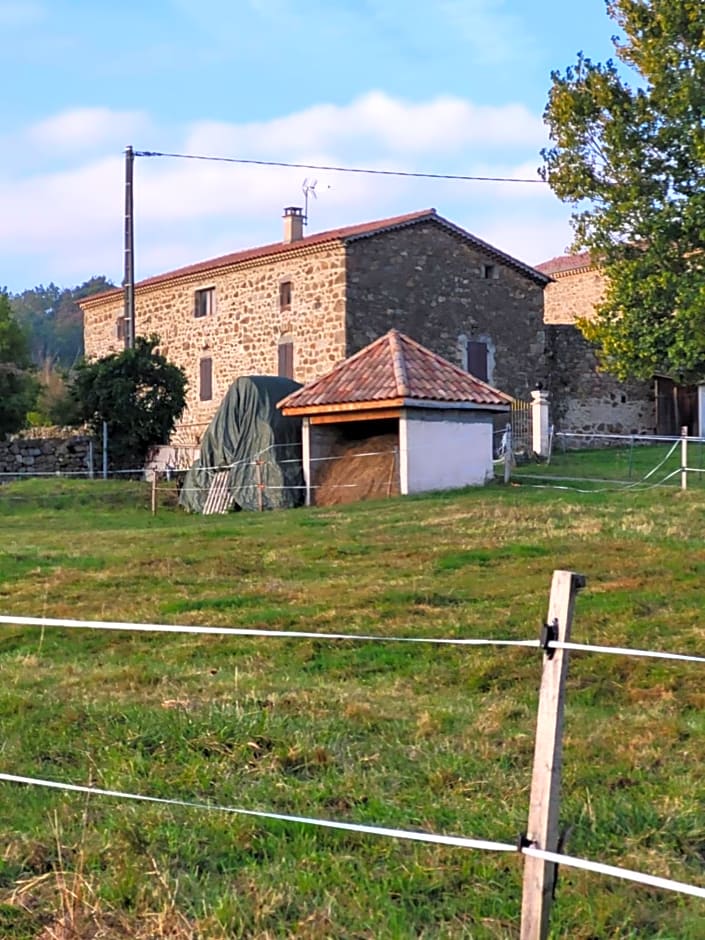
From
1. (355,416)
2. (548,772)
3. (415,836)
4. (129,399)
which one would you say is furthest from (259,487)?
(548,772)

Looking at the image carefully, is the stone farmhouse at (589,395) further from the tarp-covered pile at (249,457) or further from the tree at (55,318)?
the tree at (55,318)

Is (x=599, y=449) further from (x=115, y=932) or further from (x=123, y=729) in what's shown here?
(x=115, y=932)

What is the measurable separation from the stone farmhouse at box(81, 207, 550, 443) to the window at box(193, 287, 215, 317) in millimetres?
31

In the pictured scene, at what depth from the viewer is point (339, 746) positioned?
5.86 metres

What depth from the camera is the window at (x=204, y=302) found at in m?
35.8

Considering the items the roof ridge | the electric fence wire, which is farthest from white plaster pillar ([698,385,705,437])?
the electric fence wire

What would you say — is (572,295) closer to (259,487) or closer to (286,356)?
(286,356)

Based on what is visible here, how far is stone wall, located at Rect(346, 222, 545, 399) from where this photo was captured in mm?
31172

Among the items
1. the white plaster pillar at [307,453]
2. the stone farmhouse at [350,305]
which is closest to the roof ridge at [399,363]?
the white plaster pillar at [307,453]

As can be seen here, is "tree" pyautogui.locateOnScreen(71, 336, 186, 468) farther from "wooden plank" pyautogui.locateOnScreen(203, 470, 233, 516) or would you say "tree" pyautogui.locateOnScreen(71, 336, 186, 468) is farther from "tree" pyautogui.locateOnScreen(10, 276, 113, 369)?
"tree" pyautogui.locateOnScreen(10, 276, 113, 369)

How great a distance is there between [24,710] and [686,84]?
67.8 ft

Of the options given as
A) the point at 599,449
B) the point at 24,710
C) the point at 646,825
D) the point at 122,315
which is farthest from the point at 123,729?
the point at 122,315

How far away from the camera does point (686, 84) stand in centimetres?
2320

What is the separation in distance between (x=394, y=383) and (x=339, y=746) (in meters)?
15.2
